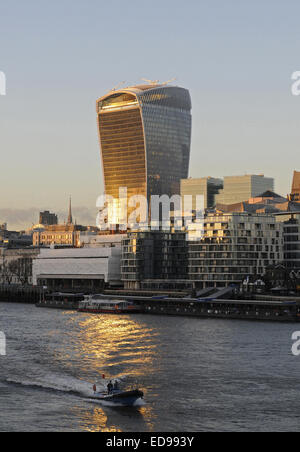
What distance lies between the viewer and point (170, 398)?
65.5 metres

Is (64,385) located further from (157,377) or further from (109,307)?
(109,307)

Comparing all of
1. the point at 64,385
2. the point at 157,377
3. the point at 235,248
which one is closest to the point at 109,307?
the point at 235,248

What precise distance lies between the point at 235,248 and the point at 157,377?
11540 cm

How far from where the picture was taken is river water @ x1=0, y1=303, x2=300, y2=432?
58.5 meters

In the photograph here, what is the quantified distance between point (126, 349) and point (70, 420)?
116ft

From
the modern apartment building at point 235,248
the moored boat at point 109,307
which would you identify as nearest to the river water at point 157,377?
the moored boat at point 109,307

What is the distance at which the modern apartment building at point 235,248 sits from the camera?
618 ft

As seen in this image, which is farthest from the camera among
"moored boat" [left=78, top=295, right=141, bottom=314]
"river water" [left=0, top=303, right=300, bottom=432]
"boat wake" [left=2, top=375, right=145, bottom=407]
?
"moored boat" [left=78, top=295, right=141, bottom=314]

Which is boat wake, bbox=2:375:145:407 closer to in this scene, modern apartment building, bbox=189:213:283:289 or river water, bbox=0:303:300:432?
river water, bbox=0:303:300:432

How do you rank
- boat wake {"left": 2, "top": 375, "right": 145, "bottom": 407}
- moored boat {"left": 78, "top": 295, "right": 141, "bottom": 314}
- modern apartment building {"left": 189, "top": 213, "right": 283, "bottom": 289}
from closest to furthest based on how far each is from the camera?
boat wake {"left": 2, "top": 375, "right": 145, "bottom": 407}, moored boat {"left": 78, "top": 295, "right": 141, "bottom": 314}, modern apartment building {"left": 189, "top": 213, "right": 283, "bottom": 289}

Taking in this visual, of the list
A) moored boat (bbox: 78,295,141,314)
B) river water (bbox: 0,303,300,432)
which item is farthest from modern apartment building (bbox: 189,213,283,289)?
river water (bbox: 0,303,300,432)

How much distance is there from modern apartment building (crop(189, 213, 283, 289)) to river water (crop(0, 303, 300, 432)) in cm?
6495
